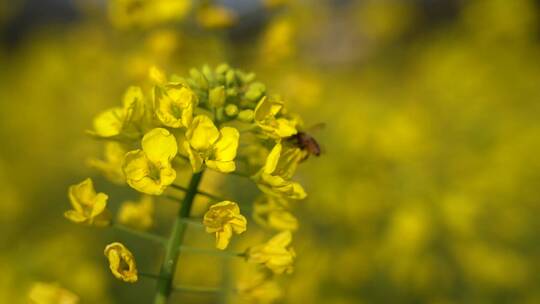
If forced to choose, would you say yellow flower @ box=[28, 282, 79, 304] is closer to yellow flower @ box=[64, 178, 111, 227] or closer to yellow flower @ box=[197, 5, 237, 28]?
yellow flower @ box=[64, 178, 111, 227]

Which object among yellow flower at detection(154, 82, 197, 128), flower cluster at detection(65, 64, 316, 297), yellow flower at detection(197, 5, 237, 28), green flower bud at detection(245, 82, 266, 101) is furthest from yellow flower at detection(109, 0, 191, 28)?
yellow flower at detection(154, 82, 197, 128)

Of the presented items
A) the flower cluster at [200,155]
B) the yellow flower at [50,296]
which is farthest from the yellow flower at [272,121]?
the yellow flower at [50,296]

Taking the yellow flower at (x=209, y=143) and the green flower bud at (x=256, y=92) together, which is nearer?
the yellow flower at (x=209, y=143)

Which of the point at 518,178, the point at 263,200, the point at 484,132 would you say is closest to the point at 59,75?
the point at 484,132

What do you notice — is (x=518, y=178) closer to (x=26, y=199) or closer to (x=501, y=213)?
(x=501, y=213)

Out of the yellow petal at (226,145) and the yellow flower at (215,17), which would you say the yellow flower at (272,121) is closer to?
the yellow petal at (226,145)

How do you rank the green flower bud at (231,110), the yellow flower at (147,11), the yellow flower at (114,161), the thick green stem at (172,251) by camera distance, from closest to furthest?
1. the thick green stem at (172,251)
2. the green flower bud at (231,110)
3. the yellow flower at (114,161)
4. the yellow flower at (147,11)
